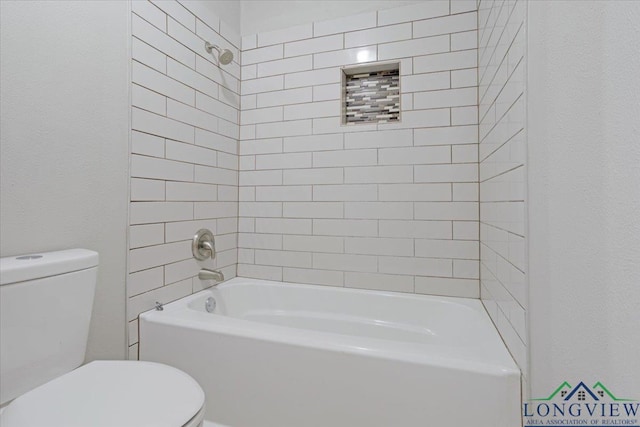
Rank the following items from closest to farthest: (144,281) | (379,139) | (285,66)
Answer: (144,281), (379,139), (285,66)

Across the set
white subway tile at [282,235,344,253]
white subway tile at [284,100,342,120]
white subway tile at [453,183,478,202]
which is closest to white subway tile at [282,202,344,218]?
white subway tile at [282,235,344,253]

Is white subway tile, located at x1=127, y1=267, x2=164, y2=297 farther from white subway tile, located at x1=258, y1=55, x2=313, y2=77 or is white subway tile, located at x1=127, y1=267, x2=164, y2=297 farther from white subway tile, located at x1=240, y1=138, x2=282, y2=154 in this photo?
white subway tile, located at x1=258, y1=55, x2=313, y2=77

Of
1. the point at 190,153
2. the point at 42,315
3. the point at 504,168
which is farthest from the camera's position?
the point at 190,153

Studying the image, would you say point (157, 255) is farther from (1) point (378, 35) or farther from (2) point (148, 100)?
(1) point (378, 35)

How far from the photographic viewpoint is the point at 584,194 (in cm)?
71

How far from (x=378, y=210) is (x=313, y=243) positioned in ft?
1.59

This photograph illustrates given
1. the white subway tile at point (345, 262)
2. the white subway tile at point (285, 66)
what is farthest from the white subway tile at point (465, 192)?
the white subway tile at point (285, 66)

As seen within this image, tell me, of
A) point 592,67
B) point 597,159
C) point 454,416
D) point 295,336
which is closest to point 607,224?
point 597,159

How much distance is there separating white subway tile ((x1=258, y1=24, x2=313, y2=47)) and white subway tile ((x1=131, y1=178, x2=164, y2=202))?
1292 mm

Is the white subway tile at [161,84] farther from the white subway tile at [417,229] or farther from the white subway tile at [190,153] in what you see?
the white subway tile at [417,229]

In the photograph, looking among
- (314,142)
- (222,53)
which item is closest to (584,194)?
(314,142)

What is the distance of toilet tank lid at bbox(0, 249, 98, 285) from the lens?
3.02 feet

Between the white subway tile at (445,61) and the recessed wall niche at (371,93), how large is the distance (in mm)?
138

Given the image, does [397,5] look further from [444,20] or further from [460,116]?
[460,116]
